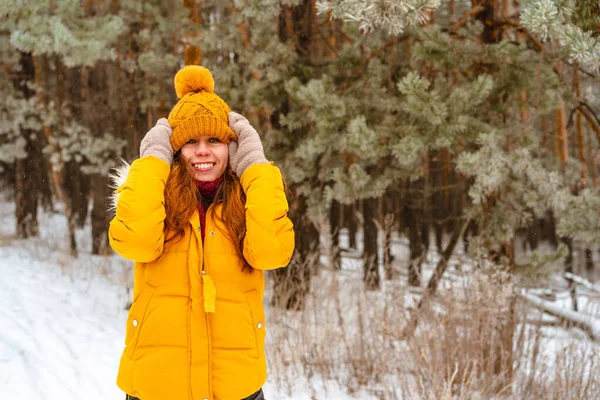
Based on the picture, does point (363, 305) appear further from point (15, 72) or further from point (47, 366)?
point (15, 72)

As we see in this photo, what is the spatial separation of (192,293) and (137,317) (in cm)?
23

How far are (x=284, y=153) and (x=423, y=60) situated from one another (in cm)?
196

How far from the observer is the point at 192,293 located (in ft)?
5.68

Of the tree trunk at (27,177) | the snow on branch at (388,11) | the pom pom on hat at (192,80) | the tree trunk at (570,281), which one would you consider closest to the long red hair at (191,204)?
the pom pom on hat at (192,80)

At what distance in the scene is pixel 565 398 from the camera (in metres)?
3.41

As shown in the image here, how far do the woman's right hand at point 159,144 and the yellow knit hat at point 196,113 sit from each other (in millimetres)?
31

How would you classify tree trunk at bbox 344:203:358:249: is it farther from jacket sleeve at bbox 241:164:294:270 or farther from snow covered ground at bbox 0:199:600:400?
jacket sleeve at bbox 241:164:294:270

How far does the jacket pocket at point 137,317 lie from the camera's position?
5.79ft

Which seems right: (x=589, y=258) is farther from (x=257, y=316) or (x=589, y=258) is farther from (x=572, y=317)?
(x=257, y=316)

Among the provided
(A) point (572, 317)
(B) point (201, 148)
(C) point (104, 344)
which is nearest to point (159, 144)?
(B) point (201, 148)

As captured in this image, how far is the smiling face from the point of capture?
1905 mm

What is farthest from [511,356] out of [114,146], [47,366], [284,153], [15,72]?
[15,72]

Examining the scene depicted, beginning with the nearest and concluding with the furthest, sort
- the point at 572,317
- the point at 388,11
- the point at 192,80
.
A: the point at 192,80, the point at 388,11, the point at 572,317

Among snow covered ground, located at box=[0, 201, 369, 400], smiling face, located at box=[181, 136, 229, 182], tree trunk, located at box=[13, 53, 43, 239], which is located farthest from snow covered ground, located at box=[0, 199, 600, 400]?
tree trunk, located at box=[13, 53, 43, 239]
